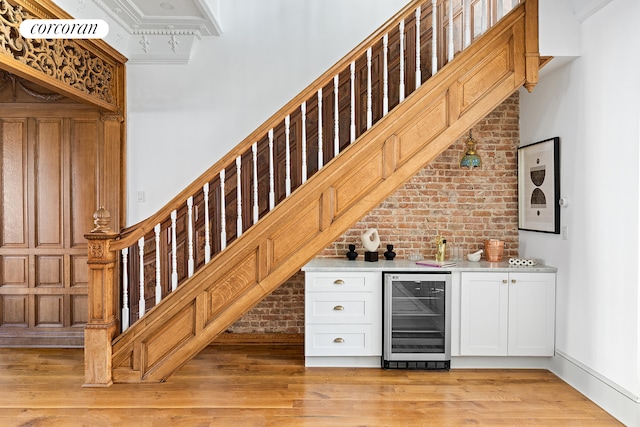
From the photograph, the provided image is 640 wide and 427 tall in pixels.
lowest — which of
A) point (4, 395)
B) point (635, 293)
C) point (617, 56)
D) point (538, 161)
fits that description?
point (4, 395)

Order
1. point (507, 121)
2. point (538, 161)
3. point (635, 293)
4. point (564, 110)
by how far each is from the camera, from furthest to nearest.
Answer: point (507, 121)
point (538, 161)
point (564, 110)
point (635, 293)

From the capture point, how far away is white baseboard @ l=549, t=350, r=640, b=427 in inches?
117

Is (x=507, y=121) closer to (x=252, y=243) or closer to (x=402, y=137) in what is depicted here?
(x=402, y=137)

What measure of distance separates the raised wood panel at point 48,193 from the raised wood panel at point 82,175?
125 mm

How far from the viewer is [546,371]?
3973 mm

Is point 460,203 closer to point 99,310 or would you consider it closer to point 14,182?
point 99,310

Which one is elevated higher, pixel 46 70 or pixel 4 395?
pixel 46 70

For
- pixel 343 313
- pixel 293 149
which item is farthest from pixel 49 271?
pixel 343 313

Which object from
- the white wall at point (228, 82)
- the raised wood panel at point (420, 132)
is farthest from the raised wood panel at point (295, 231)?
the white wall at point (228, 82)

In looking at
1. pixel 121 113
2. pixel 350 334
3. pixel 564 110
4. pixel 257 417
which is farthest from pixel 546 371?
pixel 121 113

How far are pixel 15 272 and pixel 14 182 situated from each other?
3.11ft

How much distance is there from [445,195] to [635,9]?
88.0 inches

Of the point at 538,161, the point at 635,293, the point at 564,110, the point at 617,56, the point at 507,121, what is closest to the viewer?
the point at 635,293

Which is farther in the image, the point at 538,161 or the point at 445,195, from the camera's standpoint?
the point at 445,195
